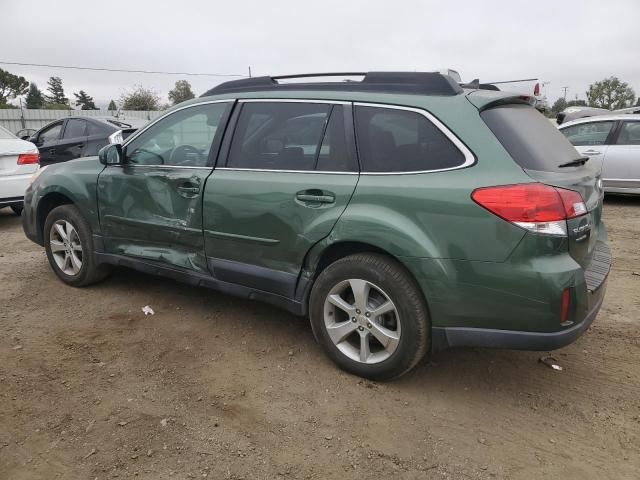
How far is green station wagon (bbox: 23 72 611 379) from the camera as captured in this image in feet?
8.38

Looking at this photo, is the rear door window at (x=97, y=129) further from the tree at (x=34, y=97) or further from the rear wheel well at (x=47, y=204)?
the tree at (x=34, y=97)

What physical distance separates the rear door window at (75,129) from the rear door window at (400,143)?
356 inches

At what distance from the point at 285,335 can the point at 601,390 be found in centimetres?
200

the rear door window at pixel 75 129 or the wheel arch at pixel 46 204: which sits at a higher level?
the rear door window at pixel 75 129

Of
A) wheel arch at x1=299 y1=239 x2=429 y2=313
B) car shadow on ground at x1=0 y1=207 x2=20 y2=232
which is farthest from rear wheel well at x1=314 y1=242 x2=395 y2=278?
car shadow on ground at x1=0 y1=207 x2=20 y2=232

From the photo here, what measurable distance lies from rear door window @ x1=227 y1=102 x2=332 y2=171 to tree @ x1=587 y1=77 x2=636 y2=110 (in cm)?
6449

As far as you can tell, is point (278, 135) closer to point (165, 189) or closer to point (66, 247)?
point (165, 189)

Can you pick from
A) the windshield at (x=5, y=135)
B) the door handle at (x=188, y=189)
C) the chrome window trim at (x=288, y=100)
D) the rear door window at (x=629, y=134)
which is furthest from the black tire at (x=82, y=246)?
the rear door window at (x=629, y=134)

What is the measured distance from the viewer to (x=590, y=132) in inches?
362

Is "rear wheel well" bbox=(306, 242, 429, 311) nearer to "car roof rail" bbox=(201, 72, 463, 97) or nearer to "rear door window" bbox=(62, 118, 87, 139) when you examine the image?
"car roof rail" bbox=(201, 72, 463, 97)

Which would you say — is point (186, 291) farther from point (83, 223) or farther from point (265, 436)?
point (265, 436)

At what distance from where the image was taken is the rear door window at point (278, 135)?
3.23 metres

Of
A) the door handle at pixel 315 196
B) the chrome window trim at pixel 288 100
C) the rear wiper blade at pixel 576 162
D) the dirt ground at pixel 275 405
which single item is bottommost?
the dirt ground at pixel 275 405

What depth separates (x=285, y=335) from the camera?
3746 millimetres
